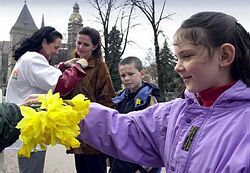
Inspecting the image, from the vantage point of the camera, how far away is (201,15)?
1.92m

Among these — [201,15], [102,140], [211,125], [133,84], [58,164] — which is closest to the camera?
[211,125]

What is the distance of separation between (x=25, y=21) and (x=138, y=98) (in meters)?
72.1

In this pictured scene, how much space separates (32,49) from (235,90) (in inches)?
106

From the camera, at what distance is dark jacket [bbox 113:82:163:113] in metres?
4.03

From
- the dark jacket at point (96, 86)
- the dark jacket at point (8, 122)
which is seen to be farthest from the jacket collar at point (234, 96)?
the dark jacket at point (96, 86)

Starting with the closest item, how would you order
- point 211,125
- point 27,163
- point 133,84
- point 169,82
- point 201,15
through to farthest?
point 211,125 < point 201,15 < point 27,163 < point 133,84 < point 169,82

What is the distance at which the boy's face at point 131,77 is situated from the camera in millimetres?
4289

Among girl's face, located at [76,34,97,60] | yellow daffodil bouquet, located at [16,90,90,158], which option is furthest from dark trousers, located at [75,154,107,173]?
yellow daffodil bouquet, located at [16,90,90,158]

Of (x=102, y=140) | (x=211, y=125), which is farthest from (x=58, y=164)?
(x=211, y=125)

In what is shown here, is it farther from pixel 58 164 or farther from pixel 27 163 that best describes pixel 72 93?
pixel 58 164

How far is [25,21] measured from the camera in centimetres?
7256

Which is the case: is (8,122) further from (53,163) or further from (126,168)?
A: (53,163)

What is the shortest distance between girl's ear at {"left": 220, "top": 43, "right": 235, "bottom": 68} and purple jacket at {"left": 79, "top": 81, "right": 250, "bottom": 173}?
0.11 m

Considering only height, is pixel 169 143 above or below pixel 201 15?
below
